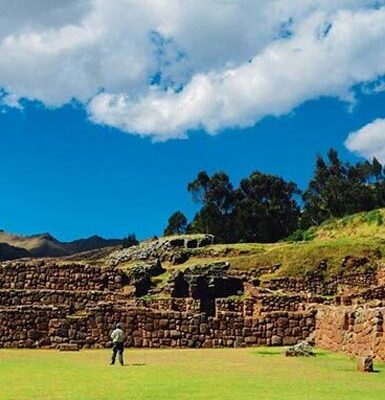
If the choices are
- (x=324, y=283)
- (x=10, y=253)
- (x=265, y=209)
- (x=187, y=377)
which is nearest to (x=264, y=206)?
(x=265, y=209)

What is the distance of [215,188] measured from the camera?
306 ft

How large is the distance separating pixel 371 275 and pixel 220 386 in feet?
81.6

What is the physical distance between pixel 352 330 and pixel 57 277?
15.6 meters

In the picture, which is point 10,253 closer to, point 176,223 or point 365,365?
point 176,223

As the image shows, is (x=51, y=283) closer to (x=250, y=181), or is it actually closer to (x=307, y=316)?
(x=307, y=316)

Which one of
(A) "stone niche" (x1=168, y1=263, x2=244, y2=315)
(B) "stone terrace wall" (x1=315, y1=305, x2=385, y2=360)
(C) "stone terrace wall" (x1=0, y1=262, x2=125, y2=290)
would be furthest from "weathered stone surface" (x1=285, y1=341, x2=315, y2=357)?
(C) "stone terrace wall" (x1=0, y1=262, x2=125, y2=290)

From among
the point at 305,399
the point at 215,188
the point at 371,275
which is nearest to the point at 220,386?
the point at 305,399

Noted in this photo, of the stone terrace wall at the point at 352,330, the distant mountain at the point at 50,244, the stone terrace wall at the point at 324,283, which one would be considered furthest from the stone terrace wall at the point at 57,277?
the distant mountain at the point at 50,244

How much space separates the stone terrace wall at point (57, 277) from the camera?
33562 mm

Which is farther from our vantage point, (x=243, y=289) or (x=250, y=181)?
(x=250, y=181)

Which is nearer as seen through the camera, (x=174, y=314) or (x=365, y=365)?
(x=365, y=365)

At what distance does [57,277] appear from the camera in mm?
33812

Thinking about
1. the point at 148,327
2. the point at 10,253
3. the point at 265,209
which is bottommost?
the point at 148,327

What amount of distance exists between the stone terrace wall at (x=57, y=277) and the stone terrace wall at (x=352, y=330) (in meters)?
11.2
